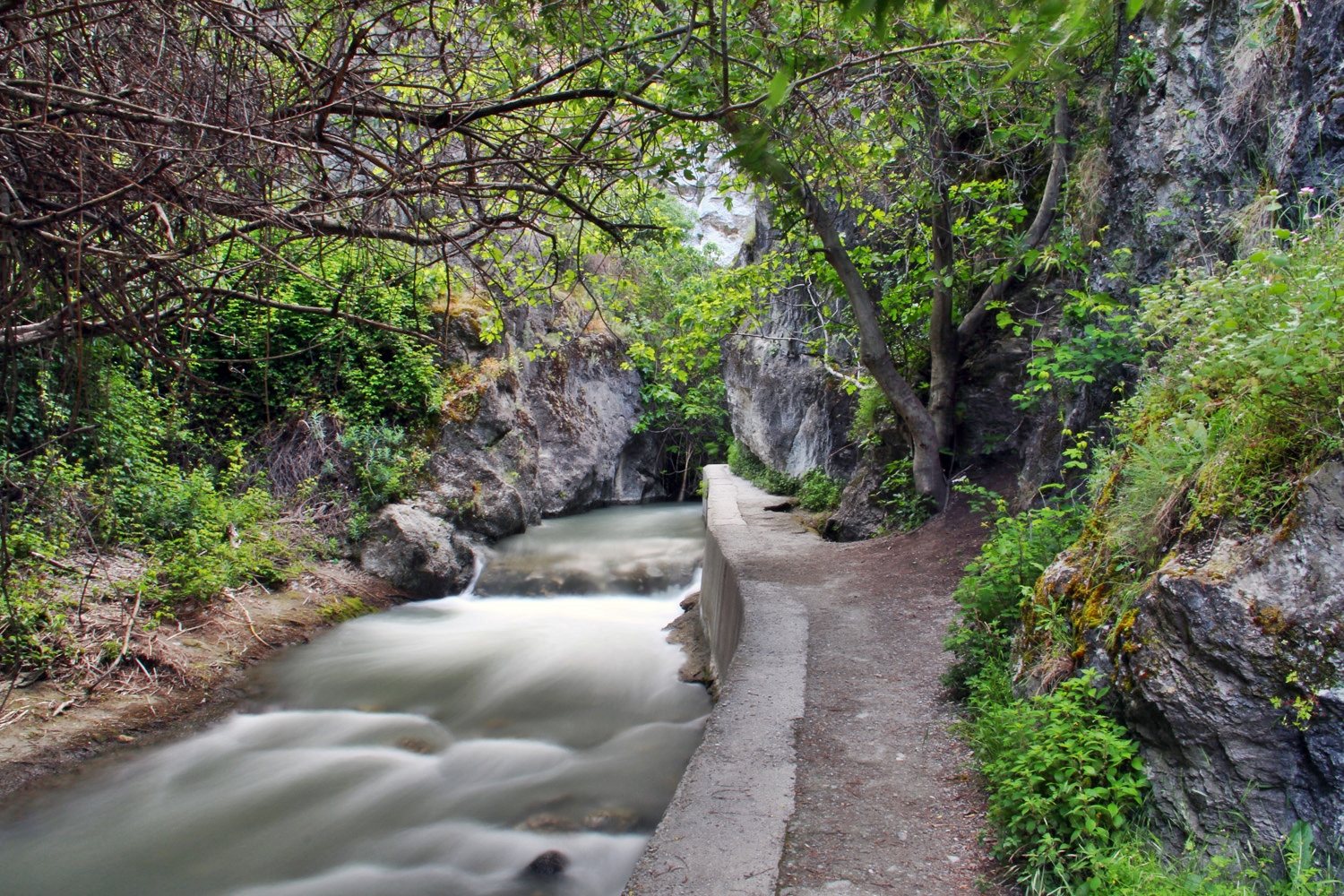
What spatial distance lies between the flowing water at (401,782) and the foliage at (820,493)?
13.4 feet

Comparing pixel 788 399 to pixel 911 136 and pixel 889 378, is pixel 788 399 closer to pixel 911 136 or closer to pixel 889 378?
pixel 889 378

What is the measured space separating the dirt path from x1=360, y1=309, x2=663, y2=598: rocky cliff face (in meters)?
2.74

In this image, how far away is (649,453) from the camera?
88.1 ft

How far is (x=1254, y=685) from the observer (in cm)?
231

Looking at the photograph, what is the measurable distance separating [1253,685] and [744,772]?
1990 mm

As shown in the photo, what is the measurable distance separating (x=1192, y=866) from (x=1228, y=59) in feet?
17.0

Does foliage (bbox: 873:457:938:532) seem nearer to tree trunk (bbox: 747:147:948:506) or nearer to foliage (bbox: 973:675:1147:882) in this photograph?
tree trunk (bbox: 747:147:948:506)

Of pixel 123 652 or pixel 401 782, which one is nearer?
pixel 401 782

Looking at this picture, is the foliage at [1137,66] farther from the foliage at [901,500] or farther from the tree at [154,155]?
the foliage at [901,500]

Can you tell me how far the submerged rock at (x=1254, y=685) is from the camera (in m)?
2.17

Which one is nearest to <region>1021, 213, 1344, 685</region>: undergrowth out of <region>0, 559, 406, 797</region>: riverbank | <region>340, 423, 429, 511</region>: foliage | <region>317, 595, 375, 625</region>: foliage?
<region>0, 559, 406, 797</region>: riverbank

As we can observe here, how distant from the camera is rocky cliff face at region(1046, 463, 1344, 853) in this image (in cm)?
217

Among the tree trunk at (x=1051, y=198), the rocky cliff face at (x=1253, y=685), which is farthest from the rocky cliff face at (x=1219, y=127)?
the rocky cliff face at (x=1253, y=685)

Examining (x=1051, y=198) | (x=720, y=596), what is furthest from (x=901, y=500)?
(x=1051, y=198)
